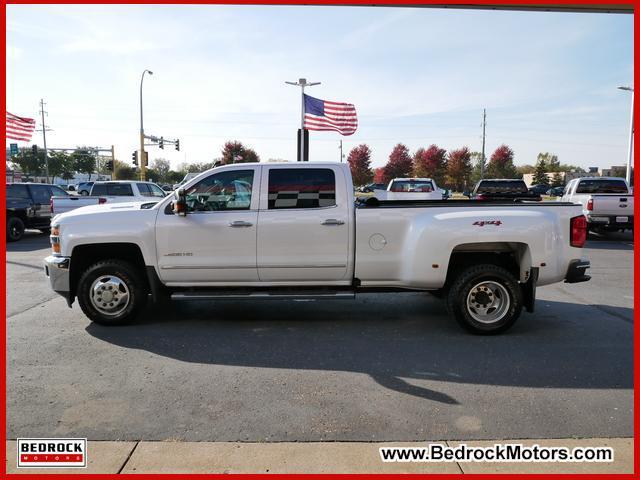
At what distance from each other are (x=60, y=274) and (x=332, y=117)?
68.2ft

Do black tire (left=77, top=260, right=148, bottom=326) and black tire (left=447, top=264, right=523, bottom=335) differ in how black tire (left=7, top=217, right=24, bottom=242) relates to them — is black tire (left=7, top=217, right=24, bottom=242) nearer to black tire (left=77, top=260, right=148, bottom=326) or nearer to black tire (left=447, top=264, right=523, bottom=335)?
black tire (left=77, top=260, right=148, bottom=326)

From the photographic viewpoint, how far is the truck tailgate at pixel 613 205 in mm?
13797

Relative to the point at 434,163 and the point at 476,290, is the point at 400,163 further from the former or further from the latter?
the point at 476,290

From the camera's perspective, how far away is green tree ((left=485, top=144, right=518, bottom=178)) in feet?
244

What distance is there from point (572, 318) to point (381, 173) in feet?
242

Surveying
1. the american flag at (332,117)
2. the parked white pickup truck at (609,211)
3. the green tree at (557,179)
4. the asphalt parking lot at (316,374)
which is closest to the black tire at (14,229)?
the asphalt parking lot at (316,374)

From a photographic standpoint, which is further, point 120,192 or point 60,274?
point 120,192

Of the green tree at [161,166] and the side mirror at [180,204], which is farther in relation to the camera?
the green tree at [161,166]

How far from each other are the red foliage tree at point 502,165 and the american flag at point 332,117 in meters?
55.1

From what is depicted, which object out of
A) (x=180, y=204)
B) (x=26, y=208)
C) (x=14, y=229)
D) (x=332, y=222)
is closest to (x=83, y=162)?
(x=26, y=208)

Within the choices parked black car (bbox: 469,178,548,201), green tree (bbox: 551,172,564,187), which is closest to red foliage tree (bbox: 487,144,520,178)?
green tree (bbox: 551,172,564,187)

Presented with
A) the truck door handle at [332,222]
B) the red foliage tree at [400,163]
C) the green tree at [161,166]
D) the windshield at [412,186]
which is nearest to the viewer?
the truck door handle at [332,222]

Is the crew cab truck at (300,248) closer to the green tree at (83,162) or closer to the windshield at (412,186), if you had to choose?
the windshield at (412,186)

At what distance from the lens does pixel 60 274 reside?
5.56m
